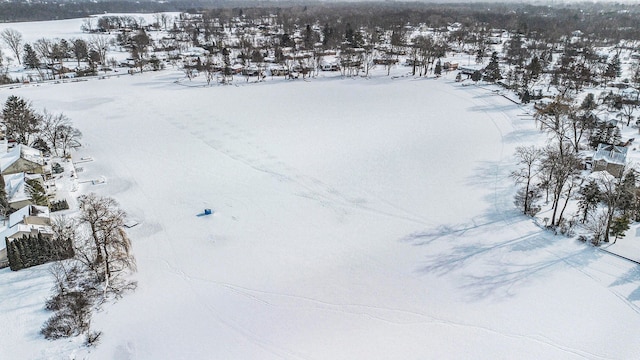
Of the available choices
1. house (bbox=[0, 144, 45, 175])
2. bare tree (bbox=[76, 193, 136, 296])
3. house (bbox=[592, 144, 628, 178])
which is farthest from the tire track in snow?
house (bbox=[592, 144, 628, 178])

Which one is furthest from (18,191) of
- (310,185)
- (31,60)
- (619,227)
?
(31,60)

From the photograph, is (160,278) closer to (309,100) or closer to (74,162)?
(74,162)

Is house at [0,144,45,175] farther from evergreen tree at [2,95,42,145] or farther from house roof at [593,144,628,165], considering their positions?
house roof at [593,144,628,165]

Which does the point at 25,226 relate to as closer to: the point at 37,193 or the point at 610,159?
the point at 37,193

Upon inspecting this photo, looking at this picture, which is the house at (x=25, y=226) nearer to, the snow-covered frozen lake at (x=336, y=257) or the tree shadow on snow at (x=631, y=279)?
the snow-covered frozen lake at (x=336, y=257)

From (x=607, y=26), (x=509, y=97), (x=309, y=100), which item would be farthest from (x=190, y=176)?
(x=607, y=26)

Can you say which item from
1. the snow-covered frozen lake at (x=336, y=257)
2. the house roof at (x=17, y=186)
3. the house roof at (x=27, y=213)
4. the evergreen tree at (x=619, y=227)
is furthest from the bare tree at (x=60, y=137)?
the evergreen tree at (x=619, y=227)
